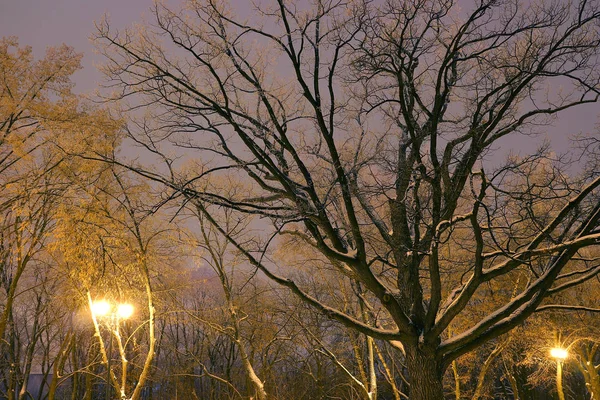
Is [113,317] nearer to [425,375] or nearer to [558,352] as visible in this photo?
[425,375]

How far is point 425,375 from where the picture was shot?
→ 6750 millimetres

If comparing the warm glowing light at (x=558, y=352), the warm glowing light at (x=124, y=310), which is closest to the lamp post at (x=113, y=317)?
the warm glowing light at (x=124, y=310)

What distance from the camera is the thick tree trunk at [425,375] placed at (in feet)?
21.8

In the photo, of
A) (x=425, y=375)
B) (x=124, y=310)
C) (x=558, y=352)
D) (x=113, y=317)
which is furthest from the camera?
(x=558, y=352)

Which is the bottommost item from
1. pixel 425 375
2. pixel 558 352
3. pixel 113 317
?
pixel 425 375

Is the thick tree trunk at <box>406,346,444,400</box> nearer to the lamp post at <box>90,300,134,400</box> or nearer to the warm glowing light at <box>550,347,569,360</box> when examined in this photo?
the lamp post at <box>90,300,134,400</box>

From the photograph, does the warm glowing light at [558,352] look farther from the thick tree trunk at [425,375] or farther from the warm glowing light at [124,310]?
the warm glowing light at [124,310]

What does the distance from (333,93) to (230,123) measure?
5.68 ft

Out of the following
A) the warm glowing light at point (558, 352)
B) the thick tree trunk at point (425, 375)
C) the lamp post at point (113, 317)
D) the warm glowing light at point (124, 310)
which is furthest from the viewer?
the warm glowing light at point (558, 352)

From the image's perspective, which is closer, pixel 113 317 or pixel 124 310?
pixel 124 310

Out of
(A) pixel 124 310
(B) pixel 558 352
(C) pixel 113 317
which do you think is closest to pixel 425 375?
(A) pixel 124 310

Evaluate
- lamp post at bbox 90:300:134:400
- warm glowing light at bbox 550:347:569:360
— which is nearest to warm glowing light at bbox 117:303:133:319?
lamp post at bbox 90:300:134:400

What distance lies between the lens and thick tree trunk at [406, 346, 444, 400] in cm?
665

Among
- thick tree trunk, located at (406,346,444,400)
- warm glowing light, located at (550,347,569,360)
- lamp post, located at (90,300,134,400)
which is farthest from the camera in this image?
warm glowing light, located at (550,347,569,360)
